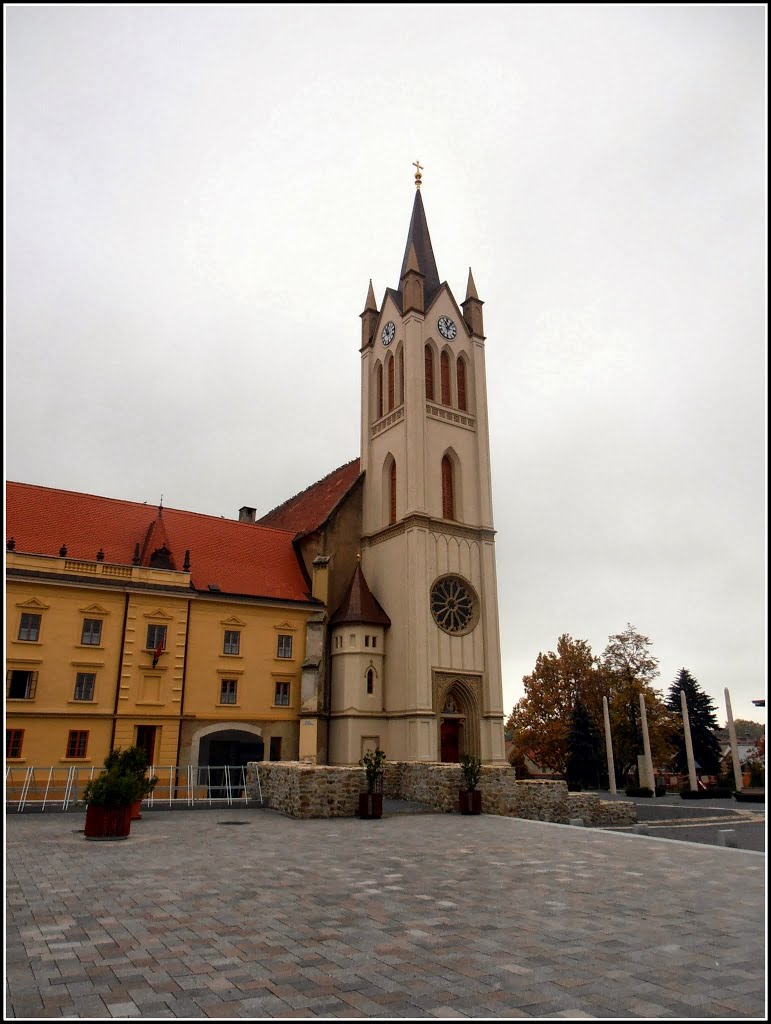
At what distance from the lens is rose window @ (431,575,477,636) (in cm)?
3684

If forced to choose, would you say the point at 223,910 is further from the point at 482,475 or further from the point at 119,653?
the point at 482,475

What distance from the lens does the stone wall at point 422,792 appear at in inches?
842

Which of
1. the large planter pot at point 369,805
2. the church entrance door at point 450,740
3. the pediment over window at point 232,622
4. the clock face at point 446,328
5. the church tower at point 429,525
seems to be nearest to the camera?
the large planter pot at point 369,805

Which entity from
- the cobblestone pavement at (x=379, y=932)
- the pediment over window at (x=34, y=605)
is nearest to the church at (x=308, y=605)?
the pediment over window at (x=34, y=605)

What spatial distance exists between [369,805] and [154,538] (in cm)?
1962

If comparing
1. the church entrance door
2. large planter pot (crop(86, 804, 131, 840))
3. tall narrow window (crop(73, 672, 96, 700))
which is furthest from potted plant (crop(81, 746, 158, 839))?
the church entrance door

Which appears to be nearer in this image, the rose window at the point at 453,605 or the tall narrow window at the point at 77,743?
the tall narrow window at the point at 77,743

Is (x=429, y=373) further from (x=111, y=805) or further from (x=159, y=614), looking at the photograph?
(x=111, y=805)

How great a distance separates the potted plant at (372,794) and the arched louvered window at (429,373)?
78.5 feet

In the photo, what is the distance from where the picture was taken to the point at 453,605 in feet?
123

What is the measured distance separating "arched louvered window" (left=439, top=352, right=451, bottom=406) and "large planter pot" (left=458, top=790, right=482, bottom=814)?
23.7m

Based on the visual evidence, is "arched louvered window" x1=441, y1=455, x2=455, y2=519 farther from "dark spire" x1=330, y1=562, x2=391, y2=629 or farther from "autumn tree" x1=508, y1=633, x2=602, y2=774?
"autumn tree" x1=508, y1=633, x2=602, y2=774

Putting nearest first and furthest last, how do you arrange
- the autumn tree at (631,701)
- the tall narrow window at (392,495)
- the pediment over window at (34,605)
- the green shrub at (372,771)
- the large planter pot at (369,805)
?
the large planter pot at (369,805), the green shrub at (372,771), the pediment over window at (34,605), the tall narrow window at (392,495), the autumn tree at (631,701)

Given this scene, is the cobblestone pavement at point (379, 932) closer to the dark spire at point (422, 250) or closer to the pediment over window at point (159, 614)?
the pediment over window at point (159, 614)
